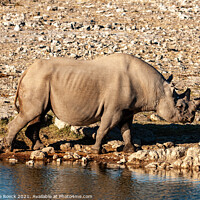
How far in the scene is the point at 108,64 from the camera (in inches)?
491

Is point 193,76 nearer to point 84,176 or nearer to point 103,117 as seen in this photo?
point 103,117

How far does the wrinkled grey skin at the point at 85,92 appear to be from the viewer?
12125 millimetres

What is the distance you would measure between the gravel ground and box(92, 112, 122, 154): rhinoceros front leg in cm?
523

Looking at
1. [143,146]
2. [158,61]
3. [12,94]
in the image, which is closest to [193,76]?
[158,61]

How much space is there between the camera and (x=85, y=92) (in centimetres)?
1227

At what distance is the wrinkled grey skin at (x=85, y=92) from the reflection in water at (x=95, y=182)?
1289 mm

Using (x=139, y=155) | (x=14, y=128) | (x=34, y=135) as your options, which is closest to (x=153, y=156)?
(x=139, y=155)

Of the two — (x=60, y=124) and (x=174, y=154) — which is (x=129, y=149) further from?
(x=60, y=124)

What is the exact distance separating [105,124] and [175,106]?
1763 millimetres

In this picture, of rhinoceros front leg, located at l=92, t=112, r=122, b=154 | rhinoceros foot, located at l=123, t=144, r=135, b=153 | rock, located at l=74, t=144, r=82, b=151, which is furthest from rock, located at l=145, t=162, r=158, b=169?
rock, located at l=74, t=144, r=82, b=151

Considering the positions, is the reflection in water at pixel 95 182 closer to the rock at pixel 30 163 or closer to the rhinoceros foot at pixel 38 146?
the rock at pixel 30 163

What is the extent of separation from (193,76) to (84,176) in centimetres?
1166

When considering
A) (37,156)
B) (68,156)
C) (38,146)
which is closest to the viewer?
(37,156)

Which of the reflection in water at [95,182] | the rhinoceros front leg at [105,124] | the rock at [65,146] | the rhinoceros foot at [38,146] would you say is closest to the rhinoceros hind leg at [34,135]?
the rhinoceros foot at [38,146]
